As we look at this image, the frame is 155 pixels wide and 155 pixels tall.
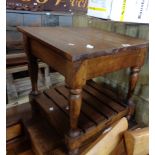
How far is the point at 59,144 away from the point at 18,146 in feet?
0.90

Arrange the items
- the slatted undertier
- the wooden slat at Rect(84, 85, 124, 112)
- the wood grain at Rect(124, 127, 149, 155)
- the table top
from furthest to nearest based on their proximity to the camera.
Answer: the wooden slat at Rect(84, 85, 124, 112) < the slatted undertier < the wood grain at Rect(124, 127, 149, 155) < the table top

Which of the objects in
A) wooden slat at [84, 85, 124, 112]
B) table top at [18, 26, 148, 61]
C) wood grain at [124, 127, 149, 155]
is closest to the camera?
table top at [18, 26, 148, 61]

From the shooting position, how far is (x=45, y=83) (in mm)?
1343

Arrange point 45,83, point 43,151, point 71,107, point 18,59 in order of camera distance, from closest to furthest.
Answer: point 71,107 < point 43,151 < point 18,59 < point 45,83

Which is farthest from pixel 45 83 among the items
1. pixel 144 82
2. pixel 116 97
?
pixel 144 82

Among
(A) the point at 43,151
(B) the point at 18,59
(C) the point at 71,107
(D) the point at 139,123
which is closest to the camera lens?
(C) the point at 71,107

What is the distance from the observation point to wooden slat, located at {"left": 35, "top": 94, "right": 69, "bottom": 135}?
2.88ft

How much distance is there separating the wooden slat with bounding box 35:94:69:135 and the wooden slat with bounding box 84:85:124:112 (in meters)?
0.24

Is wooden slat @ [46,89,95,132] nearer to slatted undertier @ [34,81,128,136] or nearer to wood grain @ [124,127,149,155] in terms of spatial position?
slatted undertier @ [34,81,128,136]

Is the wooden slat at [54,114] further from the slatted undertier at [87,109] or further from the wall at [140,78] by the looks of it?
the wall at [140,78]

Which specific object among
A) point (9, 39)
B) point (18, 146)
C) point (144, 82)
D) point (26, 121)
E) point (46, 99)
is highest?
point (9, 39)

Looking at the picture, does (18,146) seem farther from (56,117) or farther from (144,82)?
(144,82)

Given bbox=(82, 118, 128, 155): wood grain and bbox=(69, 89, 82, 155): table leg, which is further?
bbox=(82, 118, 128, 155): wood grain

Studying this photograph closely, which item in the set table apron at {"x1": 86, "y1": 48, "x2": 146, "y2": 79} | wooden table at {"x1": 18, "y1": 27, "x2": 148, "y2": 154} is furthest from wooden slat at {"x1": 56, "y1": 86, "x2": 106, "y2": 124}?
table apron at {"x1": 86, "y1": 48, "x2": 146, "y2": 79}
